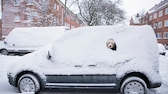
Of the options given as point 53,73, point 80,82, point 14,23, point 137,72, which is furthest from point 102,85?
point 14,23

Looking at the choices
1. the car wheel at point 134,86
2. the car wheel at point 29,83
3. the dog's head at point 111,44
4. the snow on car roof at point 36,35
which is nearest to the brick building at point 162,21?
the snow on car roof at point 36,35

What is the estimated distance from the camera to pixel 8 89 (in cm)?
659

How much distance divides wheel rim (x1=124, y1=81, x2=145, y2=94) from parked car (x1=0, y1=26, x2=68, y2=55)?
10.5 metres

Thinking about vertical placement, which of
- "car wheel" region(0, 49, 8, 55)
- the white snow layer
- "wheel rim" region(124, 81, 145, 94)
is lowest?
"wheel rim" region(124, 81, 145, 94)

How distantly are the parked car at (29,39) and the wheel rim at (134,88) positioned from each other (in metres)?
10.5

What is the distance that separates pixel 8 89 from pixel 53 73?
1.57m

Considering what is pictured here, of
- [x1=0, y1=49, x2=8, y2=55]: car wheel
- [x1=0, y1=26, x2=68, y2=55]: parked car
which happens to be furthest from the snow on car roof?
[x1=0, y1=49, x2=8, y2=55]: car wheel

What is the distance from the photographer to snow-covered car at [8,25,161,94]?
580cm

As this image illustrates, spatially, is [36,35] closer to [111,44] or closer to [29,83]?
[29,83]

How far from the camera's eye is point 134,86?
19.0 feet

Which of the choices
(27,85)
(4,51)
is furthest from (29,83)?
(4,51)

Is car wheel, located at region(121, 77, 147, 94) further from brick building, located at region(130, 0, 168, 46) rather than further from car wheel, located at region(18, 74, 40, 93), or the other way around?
brick building, located at region(130, 0, 168, 46)

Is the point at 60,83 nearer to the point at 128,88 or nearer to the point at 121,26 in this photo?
the point at 128,88

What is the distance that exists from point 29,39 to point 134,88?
11879 mm
